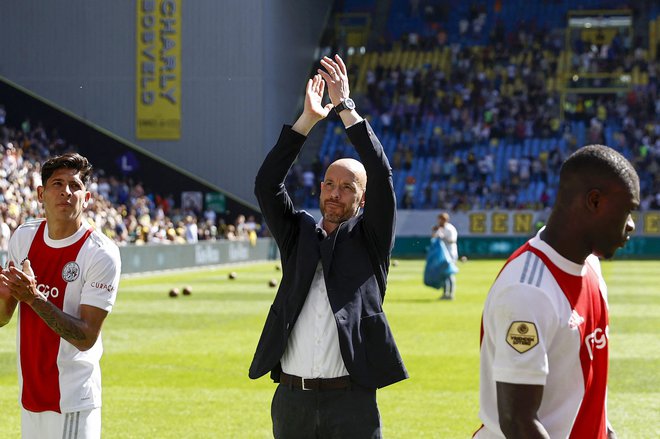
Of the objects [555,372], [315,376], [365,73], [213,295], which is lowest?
[213,295]

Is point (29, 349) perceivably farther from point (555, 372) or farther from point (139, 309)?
point (139, 309)

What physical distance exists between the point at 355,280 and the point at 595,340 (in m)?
1.91

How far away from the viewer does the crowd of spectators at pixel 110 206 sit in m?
35.4

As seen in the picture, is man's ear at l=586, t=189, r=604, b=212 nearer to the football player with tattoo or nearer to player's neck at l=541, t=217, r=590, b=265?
player's neck at l=541, t=217, r=590, b=265

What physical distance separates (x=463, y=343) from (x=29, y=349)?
39.6ft

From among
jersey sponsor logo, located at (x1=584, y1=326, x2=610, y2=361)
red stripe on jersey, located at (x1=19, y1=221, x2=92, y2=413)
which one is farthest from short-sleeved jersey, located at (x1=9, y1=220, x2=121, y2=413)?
jersey sponsor logo, located at (x1=584, y1=326, x2=610, y2=361)

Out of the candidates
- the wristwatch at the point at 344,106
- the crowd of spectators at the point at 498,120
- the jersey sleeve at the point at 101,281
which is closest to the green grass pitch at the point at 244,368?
the jersey sleeve at the point at 101,281

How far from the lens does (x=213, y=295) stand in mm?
26734

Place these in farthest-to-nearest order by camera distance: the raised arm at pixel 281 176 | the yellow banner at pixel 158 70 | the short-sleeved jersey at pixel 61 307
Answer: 1. the yellow banner at pixel 158 70
2. the raised arm at pixel 281 176
3. the short-sleeved jersey at pixel 61 307

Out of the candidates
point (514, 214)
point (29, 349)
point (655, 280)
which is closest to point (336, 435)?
Result: point (29, 349)

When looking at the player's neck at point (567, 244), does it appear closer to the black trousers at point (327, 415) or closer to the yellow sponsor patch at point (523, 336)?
the yellow sponsor patch at point (523, 336)

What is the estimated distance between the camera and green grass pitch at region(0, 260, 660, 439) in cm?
1077

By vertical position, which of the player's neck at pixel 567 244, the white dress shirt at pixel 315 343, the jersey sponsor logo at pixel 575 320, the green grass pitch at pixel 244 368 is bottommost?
the green grass pitch at pixel 244 368

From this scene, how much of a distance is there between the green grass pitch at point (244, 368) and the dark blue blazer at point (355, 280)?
4.90 metres
